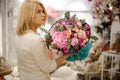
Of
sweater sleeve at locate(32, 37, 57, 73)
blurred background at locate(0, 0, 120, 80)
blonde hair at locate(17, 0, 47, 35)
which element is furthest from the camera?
blurred background at locate(0, 0, 120, 80)

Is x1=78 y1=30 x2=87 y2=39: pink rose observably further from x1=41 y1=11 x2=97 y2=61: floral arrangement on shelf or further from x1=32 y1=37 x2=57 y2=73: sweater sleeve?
x1=32 y1=37 x2=57 y2=73: sweater sleeve

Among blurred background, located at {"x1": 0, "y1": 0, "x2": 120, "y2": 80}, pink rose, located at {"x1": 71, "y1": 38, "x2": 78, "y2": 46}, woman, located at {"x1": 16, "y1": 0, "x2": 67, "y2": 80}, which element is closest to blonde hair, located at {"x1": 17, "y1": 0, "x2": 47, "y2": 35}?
woman, located at {"x1": 16, "y1": 0, "x2": 67, "y2": 80}

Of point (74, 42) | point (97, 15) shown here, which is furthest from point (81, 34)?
point (97, 15)

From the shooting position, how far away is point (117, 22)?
2.79 m

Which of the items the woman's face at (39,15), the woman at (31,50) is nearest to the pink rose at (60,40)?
the woman at (31,50)

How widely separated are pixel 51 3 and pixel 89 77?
3.78 ft

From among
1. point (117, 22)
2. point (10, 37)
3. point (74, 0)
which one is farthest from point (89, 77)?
point (10, 37)

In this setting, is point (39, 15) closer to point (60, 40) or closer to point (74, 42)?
point (60, 40)

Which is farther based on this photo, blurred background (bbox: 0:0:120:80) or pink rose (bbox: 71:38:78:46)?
blurred background (bbox: 0:0:120:80)

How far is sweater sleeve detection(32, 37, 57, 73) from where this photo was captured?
209 cm

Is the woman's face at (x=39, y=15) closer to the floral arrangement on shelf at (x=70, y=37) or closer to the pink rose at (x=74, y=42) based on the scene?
the floral arrangement on shelf at (x=70, y=37)

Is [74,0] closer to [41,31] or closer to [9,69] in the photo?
[41,31]

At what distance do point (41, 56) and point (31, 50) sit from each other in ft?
0.36

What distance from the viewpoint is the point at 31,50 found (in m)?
2.10
